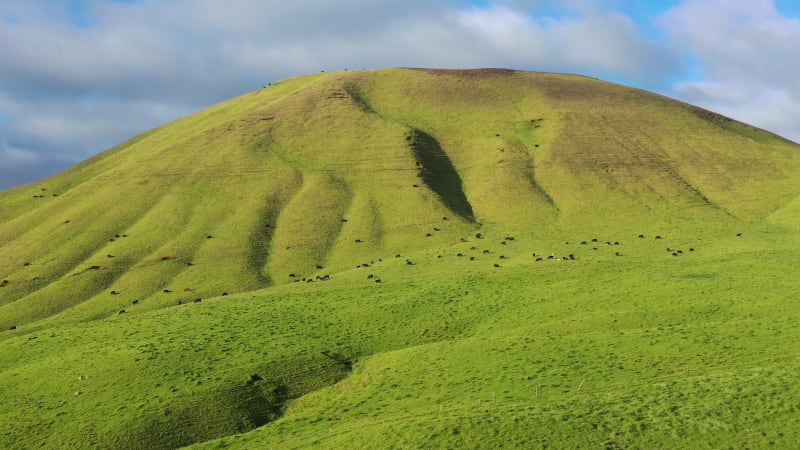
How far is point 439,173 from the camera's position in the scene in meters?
126

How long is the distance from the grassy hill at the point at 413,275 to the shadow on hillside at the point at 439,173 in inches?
26.6

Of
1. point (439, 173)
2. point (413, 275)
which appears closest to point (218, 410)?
point (413, 275)

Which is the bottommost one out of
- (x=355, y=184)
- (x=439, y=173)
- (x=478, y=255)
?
(x=478, y=255)

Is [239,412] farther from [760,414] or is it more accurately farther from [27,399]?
[760,414]

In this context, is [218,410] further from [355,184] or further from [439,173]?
[439,173]

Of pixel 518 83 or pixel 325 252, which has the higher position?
pixel 518 83

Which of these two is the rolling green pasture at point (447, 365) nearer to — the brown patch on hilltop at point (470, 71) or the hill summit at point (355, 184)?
the hill summit at point (355, 184)

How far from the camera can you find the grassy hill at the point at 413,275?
145ft

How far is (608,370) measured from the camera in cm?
4788

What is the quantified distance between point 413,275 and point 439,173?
47147mm

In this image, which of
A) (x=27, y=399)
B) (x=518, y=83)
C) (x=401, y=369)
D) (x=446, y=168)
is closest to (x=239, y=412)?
(x=401, y=369)

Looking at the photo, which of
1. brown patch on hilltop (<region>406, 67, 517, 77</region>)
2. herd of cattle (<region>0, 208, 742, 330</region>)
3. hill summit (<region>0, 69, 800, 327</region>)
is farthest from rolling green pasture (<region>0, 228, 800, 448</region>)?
brown patch on hilltop (<region>406, 67, 517, 77</region>)

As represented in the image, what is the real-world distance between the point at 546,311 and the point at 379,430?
29.1 metres

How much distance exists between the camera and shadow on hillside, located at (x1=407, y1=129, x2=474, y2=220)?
116 meters
